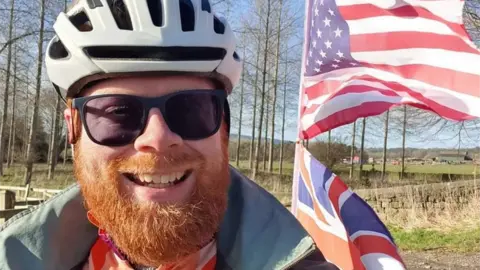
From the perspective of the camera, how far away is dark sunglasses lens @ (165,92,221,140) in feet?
4.30

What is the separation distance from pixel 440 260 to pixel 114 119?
750 centimetres

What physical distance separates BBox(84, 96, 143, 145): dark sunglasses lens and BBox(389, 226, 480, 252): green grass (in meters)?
8.01

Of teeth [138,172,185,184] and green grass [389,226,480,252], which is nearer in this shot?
teeth [138,172,185,184]

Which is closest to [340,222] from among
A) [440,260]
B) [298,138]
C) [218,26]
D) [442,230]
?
[298,138]

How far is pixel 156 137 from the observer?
1.28m

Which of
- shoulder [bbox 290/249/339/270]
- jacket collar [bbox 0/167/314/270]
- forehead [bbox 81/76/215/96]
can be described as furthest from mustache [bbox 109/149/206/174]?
shoulder [bbox 290/249/339/270]

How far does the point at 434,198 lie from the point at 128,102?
11938mm

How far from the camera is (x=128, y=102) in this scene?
132 centimetres

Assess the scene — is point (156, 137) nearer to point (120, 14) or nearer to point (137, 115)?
point (137, 115)

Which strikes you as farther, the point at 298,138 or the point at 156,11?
the point at 298,138

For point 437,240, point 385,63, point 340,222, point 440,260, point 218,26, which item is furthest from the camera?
point 437,240

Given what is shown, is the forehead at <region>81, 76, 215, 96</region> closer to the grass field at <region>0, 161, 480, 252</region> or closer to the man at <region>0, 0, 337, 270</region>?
the man at <region>0, 0, 337, 270</region>

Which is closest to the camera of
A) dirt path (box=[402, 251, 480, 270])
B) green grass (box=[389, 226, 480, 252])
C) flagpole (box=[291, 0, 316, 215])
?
flagpole (box=[291, 0, 316, 215])

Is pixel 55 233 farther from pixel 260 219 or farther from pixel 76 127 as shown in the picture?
pixel 260 219
